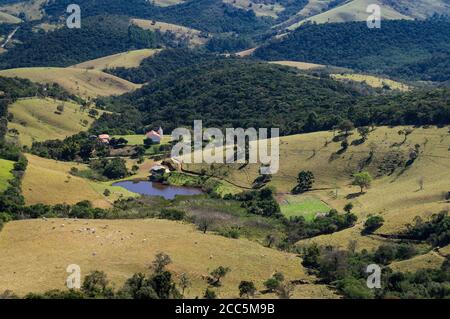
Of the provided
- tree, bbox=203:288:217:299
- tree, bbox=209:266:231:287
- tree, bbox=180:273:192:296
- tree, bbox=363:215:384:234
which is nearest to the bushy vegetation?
tree, bbox=363:215:384:234

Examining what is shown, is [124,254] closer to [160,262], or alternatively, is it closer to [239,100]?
[160,262]

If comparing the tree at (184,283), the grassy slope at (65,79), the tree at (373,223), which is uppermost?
the tree at (184,283)

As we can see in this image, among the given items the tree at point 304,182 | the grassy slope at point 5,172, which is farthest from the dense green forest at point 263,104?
the grassy slope at point 5,172

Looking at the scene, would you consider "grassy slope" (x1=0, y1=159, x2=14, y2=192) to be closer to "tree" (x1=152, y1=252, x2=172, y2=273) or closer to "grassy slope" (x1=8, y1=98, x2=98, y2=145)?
"tree" (x1=152, y1=252, x2=172, y2=273)

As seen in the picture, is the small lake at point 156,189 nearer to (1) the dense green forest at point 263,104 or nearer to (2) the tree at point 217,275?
(1) the dense green forest at point 263,104

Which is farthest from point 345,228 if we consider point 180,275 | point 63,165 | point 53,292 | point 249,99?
point 249,99

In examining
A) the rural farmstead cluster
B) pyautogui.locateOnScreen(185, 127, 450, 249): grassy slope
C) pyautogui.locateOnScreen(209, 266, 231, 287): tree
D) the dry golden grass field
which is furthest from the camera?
pyautogui.locateOnScreen(185, 127, 450, 249): grassy slope

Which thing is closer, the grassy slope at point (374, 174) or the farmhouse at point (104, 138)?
the grassy slope at point (374, 174)
